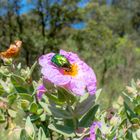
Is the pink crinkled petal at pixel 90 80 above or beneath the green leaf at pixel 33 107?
above

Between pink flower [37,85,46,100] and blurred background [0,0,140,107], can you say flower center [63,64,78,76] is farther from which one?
blurred background [0,0,140,107]

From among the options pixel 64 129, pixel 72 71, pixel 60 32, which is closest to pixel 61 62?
pixel 72 71

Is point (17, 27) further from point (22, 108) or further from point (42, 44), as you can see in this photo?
point (22, 108)

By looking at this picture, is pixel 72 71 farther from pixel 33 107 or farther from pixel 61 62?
pixel 33 107

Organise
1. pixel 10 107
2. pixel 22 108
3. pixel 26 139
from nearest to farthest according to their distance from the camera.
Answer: pixel 26 139 → pixel 22 108 → pixel 10 107

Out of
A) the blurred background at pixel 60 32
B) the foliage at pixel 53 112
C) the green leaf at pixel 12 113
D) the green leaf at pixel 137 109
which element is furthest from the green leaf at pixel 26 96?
the blurred background at pixel 60 32

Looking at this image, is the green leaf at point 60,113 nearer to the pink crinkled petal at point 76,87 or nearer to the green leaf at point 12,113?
the pink crinkled petal at point 76,87

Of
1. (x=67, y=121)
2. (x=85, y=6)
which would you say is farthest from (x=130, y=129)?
(x=85, y=6)

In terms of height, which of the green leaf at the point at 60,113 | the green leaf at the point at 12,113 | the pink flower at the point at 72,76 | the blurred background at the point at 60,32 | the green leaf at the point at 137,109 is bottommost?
the blurred background at the point at 60,32
